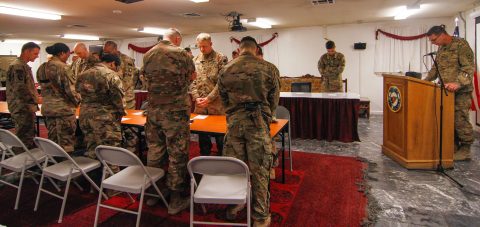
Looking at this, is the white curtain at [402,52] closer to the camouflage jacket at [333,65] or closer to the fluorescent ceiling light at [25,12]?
the camouflage jacket at [333,65]

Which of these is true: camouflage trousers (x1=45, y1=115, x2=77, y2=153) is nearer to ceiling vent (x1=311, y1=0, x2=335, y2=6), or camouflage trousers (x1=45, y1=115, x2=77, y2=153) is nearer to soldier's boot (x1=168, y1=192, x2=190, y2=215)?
soldier's boot (x1=168, y1=192, x2=190, y2=215)

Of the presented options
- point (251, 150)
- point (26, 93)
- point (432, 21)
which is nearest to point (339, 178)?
point (251, 150)

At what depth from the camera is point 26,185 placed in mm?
3754

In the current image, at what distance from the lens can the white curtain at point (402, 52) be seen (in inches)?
353

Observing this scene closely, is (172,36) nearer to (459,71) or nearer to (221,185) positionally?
(221,185)

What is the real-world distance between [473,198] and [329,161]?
5.68 ft

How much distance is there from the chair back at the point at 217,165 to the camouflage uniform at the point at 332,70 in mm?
5787

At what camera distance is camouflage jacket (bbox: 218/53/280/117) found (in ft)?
8.09

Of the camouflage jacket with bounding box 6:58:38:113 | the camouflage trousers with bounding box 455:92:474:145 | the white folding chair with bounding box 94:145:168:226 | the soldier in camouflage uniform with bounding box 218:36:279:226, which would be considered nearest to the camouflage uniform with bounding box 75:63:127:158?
the white folding chair with bounding box 94:145:168:226

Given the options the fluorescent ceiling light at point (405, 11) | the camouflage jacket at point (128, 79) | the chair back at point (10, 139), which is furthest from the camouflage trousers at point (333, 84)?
the chair back at point (10, 139)

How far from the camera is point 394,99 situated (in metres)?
4.21

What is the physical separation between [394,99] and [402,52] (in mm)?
5922

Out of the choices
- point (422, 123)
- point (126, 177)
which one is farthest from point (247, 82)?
point (422, 123)

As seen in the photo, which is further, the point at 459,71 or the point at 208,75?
the point at 459,71
